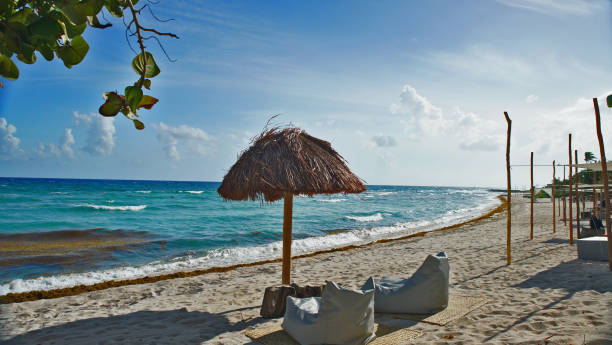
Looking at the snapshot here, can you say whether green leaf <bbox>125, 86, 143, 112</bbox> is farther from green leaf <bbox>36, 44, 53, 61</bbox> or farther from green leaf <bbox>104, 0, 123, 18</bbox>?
green leaf <bbox>104, 0, 123, 18</bbox>

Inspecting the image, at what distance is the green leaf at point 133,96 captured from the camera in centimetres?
84

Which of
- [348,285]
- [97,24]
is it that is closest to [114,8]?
[97,24]

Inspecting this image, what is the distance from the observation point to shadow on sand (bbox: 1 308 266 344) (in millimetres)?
4031

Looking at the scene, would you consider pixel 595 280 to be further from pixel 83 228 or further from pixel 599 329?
pixel 83 228

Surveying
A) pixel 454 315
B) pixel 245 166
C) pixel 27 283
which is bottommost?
pixel 27 283

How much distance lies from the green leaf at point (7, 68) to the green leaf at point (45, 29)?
0.48 ft

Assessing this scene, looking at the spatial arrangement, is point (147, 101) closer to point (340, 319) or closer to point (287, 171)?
point (340, 319)

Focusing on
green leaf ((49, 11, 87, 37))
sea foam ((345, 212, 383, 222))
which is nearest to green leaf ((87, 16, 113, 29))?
green leaf ((49, 11, 87, 37))

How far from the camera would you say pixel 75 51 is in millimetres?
865

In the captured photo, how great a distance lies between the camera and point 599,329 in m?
3.50

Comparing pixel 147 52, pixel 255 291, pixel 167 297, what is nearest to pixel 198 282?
pixel 167 297

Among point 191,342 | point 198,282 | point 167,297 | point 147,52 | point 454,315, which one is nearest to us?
point 147,52

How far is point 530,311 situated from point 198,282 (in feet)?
18.0

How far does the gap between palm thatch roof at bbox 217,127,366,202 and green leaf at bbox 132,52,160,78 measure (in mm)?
3505
